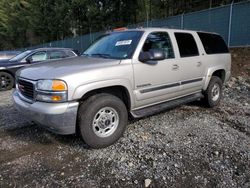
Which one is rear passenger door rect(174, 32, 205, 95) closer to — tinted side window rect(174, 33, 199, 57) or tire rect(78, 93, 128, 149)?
tinted side window rect(174, 33, 199, 57)

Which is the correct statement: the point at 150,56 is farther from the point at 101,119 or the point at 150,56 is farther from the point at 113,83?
the point at 101,119

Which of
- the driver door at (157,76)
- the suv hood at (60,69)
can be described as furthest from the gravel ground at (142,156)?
the suv hood at (60,69)

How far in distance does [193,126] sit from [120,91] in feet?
5.38

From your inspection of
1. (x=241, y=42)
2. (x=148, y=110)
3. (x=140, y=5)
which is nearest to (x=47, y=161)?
(x=148, y=110)

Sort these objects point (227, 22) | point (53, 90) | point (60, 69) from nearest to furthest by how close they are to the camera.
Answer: point (53, 90)
point (60, 69)
point (227, 22)

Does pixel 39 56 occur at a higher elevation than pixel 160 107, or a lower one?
higher

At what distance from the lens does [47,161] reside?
11.2ft

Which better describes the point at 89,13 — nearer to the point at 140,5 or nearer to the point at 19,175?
the point at 140,5

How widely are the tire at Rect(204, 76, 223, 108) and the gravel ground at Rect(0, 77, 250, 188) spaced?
0.70 metres

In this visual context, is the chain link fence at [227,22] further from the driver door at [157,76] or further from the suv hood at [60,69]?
the suv hood at [60,69]

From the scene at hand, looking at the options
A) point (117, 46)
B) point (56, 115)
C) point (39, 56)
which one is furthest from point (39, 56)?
point (56, 115)

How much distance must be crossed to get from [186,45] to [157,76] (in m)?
1.25

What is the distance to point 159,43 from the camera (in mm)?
4523

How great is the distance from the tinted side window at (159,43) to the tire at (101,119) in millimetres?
1160
